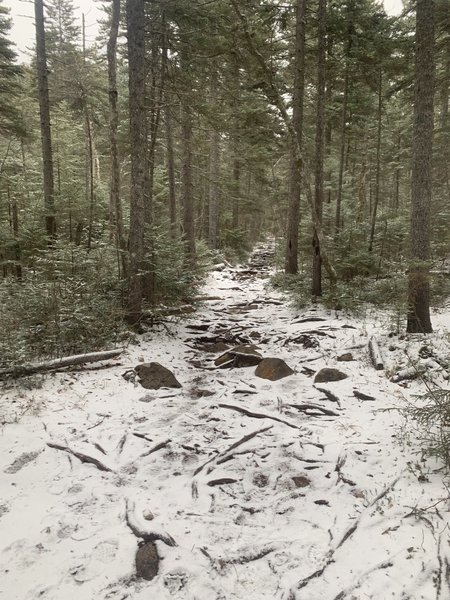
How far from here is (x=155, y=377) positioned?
6.74m

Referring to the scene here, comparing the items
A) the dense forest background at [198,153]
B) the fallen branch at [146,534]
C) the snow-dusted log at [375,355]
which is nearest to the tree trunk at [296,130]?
the dense forest background at [198,153]

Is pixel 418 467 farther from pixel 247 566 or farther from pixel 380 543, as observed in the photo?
pixel 247 566

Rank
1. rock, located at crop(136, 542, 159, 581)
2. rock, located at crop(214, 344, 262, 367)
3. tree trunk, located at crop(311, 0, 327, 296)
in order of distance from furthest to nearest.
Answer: tree trunk, located at crop(311, 0, 327, 296), rock, located at crop(214, 344, 262, 367), rock, located at crop(136, 542, 159, 581)

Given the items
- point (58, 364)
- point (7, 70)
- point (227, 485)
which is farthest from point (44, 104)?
point (227, 485)

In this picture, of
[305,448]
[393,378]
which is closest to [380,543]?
[305,448]

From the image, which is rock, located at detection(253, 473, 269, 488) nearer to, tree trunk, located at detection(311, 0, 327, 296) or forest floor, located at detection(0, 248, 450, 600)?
forest floor, located at detection(0, 248, 450, 600)

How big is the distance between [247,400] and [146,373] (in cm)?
190

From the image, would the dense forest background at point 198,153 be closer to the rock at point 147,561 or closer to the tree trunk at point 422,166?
the tree trunk at point 422,166

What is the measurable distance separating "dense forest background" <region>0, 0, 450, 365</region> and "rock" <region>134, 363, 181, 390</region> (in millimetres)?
1281

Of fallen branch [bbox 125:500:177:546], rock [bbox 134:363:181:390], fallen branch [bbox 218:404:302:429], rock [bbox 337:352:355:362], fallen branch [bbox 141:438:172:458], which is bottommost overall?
fallen branch [bbox 125:500:177:546]

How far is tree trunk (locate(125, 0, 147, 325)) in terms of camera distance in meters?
8.09

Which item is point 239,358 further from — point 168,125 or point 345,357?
point 168,125

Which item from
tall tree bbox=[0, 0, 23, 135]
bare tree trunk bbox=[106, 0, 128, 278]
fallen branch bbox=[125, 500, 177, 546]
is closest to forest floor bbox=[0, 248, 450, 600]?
fallen branch bbox=[125, 500, 177, 546]

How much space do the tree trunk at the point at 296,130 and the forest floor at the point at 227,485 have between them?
24.4 feet
